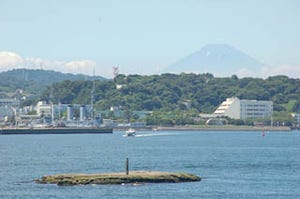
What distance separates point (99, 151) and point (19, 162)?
27.3m

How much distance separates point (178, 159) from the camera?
112000mm

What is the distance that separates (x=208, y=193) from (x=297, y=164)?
33221mm

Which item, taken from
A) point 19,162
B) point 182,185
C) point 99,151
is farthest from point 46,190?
point 99,151

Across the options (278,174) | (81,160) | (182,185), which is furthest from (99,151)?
(182,185)

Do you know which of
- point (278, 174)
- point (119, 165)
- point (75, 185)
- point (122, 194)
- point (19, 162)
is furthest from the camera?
point (19, 162)

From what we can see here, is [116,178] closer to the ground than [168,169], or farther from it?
closer to the ground

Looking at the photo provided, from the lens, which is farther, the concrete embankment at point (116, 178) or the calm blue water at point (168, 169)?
the concrete embankment at point (116, 178)

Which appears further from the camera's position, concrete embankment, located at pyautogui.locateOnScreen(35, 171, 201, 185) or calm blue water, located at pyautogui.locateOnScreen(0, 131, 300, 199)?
concrete embankment, located at pyautogui.locateOnScreen(35, 171, 201, 185)

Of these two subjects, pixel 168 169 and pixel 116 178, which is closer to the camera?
pixel 116 178

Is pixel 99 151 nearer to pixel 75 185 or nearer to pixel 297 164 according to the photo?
pixel 297 164

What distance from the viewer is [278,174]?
296 ft

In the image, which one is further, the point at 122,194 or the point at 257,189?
the point at 257,189

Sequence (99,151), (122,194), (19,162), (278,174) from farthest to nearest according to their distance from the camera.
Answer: (99,151) < (19,162) < (278,174) < (122,194)

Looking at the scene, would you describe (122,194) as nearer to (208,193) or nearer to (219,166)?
(208,193)
